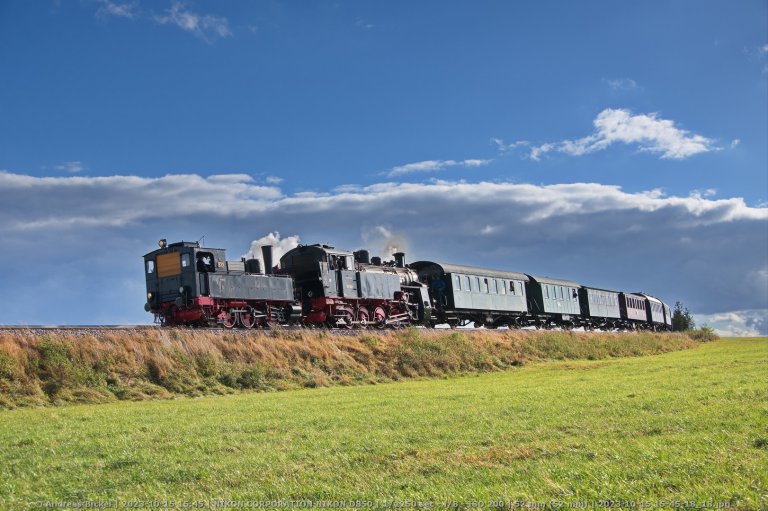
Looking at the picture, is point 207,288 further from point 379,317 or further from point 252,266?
point 379,317

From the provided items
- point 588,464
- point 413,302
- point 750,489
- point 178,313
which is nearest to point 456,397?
point 588,464

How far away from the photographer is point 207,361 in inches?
956

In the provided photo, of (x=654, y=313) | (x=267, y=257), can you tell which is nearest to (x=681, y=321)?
(x=654, y=313)

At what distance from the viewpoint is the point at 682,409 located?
42.3 feet

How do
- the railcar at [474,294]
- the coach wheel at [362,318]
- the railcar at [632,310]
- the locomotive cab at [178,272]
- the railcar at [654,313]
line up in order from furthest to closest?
the railcar at [654,313] < the railcar at [632,310] < the railcar at [474,294] < the coach wheel at [362,318] < the locomotive cab at [178,272]

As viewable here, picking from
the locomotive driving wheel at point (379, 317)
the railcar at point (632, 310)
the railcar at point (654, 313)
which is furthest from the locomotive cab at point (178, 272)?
the railcar at point (654, 313)

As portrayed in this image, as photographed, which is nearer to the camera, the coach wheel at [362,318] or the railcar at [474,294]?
the coach wheel at [362,318]

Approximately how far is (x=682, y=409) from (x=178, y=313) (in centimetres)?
2168

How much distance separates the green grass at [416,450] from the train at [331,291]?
1272 cm

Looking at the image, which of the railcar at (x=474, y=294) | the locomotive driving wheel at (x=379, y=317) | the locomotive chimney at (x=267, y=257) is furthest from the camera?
the railcar at (x=474, y=294)

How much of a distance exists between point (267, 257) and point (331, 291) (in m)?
3.55

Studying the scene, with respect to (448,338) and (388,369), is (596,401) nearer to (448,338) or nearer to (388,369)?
(388,369)

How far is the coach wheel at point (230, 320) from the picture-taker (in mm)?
29270

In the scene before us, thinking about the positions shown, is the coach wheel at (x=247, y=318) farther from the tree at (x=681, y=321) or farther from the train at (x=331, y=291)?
the tree at (x=681, y=321)
